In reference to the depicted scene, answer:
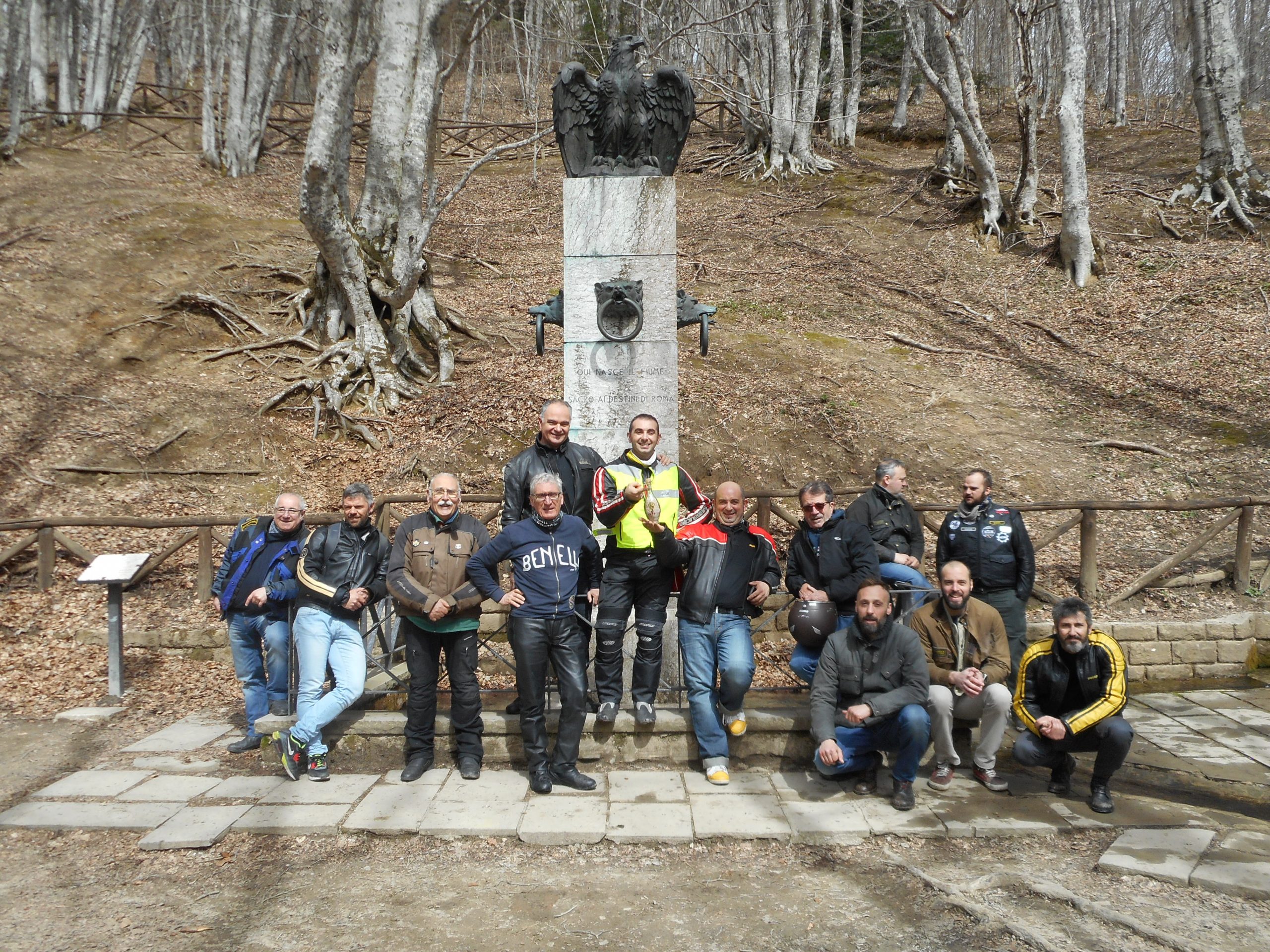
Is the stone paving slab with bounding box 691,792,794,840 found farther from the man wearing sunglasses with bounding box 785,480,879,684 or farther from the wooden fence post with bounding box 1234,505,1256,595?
the wooden fence post with bounding box 1234,505,1256,595

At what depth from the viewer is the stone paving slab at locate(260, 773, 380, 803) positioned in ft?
15.8

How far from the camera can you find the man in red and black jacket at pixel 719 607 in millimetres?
5105

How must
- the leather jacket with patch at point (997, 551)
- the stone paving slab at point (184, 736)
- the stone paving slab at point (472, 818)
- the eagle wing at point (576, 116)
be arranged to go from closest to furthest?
the stone paving slab at point (472, 818) → the stone paving slab at point (184, 736) → the leather jacket with patch at point (997, 551) → the eagle wing at point (576, 116)

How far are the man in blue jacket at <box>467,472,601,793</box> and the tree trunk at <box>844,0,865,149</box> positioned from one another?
22.3 meters

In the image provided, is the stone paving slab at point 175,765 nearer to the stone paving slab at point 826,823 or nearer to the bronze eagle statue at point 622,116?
the stone paving slab at point 826,823

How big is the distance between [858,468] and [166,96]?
1162 inches

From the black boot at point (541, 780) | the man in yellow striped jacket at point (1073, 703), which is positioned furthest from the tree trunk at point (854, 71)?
the black boot at point (541, 780)

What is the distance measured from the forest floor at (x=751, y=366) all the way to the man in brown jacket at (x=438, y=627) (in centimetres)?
302

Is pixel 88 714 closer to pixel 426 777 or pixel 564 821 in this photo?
pixel 426 777

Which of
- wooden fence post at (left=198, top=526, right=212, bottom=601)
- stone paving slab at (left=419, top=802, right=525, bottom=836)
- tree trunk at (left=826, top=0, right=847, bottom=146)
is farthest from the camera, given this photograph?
tree trunk at (left=826, top=0, right=847, bottom=146)

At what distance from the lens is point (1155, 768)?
5.45m

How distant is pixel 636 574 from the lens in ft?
17.2

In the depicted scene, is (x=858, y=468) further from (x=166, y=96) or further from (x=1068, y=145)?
(x=166, y=96)

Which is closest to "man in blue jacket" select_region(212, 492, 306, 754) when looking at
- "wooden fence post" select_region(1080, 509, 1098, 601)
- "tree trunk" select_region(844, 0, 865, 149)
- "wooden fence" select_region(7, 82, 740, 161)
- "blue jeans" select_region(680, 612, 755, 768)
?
"blue jeans" select_region(680, 612, 755, 768)
